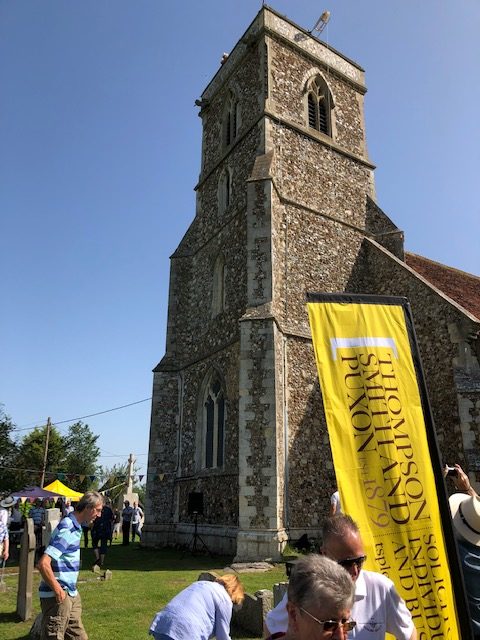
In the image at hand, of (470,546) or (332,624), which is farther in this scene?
(470,546)

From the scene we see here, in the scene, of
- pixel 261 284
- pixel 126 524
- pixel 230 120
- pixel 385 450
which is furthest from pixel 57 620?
pixel 230 120

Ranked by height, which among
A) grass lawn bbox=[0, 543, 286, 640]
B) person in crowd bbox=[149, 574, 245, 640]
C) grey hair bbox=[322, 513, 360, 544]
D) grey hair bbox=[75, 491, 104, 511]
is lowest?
grass lawn bbox=[0, 543, 286, 640]

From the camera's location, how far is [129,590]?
340 inches

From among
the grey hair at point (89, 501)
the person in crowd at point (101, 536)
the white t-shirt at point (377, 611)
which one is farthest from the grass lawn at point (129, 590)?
the white t-shirt at point (377, 611)

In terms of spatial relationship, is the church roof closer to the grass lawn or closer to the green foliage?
the grass lawn

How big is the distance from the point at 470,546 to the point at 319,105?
17.8 meters

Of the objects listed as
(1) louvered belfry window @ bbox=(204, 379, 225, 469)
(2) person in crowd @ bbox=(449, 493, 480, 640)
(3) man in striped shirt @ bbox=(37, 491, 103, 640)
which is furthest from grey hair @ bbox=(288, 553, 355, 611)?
(1) louvered belfry window @ bbox=(204, 379, 225, 469)

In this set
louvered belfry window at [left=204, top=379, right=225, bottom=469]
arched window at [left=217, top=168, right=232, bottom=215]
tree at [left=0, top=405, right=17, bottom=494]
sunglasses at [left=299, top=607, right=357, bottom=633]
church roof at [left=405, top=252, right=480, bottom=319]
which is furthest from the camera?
tree at [left=0, top=405, right=17, bottom=494]

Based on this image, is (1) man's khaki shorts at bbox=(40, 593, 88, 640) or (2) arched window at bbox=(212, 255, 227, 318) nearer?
(1) man's khaki shorts at bbox=(40, 593, 88, 640)

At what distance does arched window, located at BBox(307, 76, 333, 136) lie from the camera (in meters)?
17.8

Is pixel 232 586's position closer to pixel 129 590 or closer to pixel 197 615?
pixel 197 615

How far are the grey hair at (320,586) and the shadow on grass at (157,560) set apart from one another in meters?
10.1

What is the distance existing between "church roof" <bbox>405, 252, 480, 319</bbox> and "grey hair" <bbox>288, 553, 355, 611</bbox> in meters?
14.0

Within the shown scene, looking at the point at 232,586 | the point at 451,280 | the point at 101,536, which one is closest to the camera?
the point at 232,586
